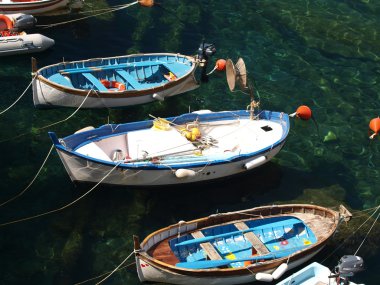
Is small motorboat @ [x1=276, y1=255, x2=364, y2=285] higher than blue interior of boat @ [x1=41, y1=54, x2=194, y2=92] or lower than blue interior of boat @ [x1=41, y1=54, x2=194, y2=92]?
lower

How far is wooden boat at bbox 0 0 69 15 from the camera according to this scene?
113ft

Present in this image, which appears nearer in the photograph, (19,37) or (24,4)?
(19,37)

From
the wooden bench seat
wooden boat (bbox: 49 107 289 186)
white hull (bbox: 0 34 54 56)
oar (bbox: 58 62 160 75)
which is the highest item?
white hull (bbox: 0 34 54 56)

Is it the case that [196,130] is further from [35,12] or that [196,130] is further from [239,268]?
[35,12]

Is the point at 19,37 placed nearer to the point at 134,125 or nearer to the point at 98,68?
the point at 98,68

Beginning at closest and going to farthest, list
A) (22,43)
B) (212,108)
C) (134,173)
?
1. (134,173)
2. (212,108)
3. (22,43)

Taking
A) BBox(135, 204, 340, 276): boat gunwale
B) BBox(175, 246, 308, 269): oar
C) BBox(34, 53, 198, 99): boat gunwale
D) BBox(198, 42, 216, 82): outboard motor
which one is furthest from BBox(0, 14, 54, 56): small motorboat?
BBox(175, 246, 308, 269): oar

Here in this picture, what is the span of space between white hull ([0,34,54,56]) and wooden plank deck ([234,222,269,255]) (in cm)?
1719

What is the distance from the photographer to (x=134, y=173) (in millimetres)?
24219

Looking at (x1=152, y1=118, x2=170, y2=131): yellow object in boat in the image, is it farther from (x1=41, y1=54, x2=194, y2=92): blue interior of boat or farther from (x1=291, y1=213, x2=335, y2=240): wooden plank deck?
(x1=291, y1=213, x2=335, y2=240): wooden plank deck

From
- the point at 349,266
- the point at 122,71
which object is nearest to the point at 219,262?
the point at 349,266

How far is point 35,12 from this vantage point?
35.9 m

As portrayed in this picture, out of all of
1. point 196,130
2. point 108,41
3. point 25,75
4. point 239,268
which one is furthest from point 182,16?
point 239,268

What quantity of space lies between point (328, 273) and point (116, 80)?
623 inches
